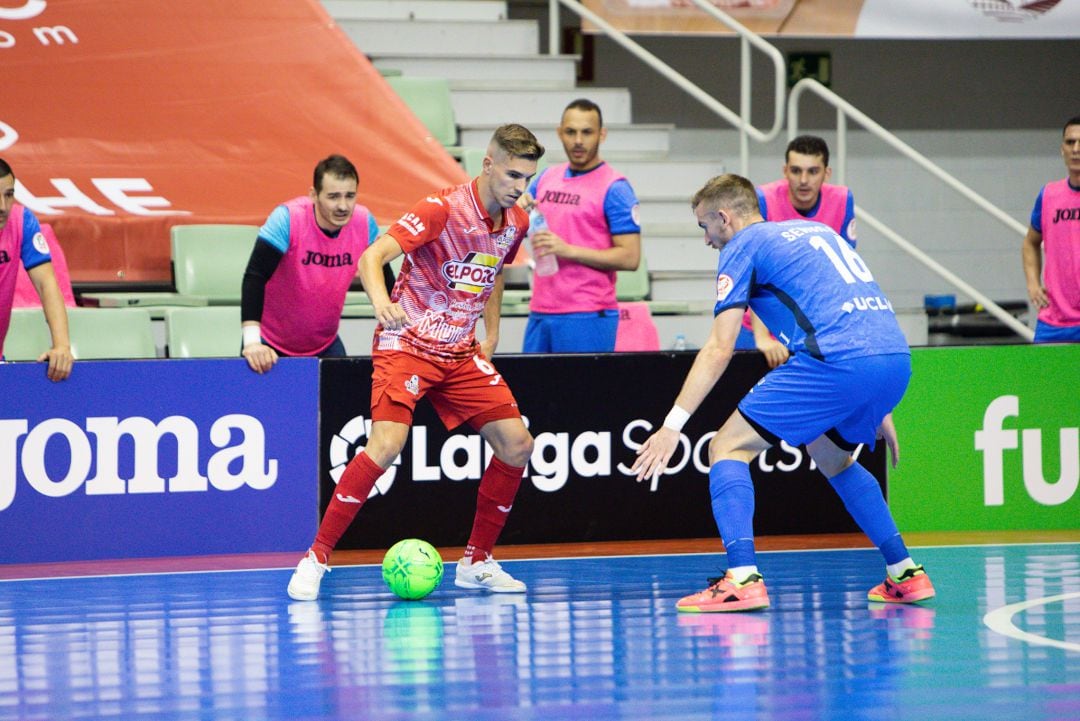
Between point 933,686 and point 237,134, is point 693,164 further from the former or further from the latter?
point 933,686

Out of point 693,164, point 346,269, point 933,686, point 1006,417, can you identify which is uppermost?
point 693,164

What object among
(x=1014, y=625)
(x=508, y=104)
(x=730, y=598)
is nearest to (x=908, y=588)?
(x=1014, y=625)

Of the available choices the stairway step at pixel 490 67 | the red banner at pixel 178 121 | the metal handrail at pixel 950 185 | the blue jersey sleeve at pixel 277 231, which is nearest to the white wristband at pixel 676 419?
the blue jersey sleeve at pixel 277 231

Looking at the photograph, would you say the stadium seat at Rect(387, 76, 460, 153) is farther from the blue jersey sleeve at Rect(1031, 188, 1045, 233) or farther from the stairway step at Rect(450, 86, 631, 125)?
the blue jersey sleeve at Rect(1031, 188, 1045, 233)

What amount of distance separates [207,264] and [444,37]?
3547mm

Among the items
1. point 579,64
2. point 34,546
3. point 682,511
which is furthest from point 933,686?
point 579,64

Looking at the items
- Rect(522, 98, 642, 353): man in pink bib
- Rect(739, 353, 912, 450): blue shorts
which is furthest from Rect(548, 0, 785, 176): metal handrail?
Rect(739, 353, 912, 450): blue shorts

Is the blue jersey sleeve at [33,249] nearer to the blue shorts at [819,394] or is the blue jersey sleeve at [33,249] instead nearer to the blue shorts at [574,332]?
the blue shorts at [574,332]

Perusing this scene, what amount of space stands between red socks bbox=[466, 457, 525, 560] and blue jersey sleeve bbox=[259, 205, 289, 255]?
1.54m

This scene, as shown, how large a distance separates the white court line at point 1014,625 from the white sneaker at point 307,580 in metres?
2.56

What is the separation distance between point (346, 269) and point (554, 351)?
1.25 metres

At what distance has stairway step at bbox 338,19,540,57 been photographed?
1176 cm

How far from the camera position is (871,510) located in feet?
19.9

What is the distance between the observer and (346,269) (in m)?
7.40
